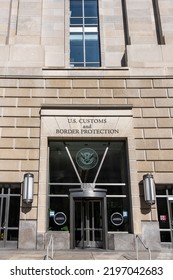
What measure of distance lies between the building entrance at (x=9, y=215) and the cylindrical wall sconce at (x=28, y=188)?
0.80m

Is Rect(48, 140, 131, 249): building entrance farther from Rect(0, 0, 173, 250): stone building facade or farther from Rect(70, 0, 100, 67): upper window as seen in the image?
Rect(70, 0, 100, 67): upper window

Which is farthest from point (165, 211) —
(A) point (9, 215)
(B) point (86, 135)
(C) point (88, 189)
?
(A) point (9, 215)

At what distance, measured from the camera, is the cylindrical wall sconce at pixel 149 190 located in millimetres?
13055

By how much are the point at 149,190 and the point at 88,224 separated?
3.49m

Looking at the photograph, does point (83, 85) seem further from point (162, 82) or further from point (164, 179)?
point (164, 179)

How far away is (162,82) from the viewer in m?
15.5

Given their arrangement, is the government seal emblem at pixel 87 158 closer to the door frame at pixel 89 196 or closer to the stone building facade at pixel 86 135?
the stone building facade at pixel 86 135

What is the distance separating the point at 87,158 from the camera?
14.5 metres

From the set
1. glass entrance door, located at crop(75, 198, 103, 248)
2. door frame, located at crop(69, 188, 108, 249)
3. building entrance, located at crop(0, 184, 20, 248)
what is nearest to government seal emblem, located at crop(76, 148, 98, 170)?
door frame, located at crop(69, 188, 108, 249)

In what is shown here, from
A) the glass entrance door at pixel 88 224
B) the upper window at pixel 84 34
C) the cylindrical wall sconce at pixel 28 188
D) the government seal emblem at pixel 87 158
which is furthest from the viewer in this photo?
the upper window at pixel 84 34

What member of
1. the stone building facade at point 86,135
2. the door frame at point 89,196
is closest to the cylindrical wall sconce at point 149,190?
the stone building facade at point 86,135

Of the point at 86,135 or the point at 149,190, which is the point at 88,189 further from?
the point at 149,190

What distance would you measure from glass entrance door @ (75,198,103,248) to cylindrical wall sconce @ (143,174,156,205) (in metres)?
2.41

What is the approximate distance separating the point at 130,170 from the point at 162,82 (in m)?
5.59
